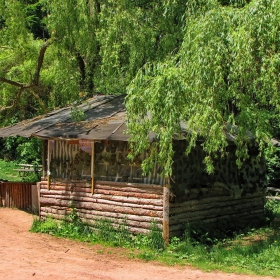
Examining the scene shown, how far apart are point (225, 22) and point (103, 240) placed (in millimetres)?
5448

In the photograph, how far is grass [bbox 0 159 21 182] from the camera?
20842 millimetres

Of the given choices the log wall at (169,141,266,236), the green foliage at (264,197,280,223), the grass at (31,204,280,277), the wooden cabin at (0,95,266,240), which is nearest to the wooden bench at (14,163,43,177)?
the wooden cabin at (0,95,266,240)

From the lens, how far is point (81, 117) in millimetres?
11211

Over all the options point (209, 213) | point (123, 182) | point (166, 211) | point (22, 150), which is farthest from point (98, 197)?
point (22, 150)

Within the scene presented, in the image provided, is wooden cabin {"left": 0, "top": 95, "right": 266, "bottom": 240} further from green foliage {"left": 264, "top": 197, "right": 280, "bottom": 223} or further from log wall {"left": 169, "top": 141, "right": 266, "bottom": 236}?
green foliage {"left": 264, "top": 197, "right": 280, "bottom": 223}

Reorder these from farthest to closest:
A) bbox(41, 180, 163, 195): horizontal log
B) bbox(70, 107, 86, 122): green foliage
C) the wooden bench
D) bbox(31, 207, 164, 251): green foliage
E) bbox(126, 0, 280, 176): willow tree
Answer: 1. the wooden bench
2. bbox(70, 107, 86, 122): green foliage
3. bbox(41, 180, 163, 195): horizontal log
4. bbox(31, 207, 164, 251): green foliage
5. bbox(126, 0, 280, 176): willow tree

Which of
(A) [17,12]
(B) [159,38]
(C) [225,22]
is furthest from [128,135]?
(A) [17,12]

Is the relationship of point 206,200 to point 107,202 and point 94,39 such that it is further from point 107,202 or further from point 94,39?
point 94,39

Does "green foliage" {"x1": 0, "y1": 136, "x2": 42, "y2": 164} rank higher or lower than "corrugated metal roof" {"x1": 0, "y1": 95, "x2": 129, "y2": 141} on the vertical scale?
lower

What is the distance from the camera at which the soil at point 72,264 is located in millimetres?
7637

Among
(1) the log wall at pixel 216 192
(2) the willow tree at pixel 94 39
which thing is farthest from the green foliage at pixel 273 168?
(2) the willow tree at pixel 94 39

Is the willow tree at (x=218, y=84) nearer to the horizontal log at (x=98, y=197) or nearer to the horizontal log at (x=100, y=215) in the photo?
the horizontal log at (x=98, y=197)

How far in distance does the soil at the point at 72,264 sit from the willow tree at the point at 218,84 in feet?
6.45

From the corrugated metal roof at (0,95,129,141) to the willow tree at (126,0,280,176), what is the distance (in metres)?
1.43
